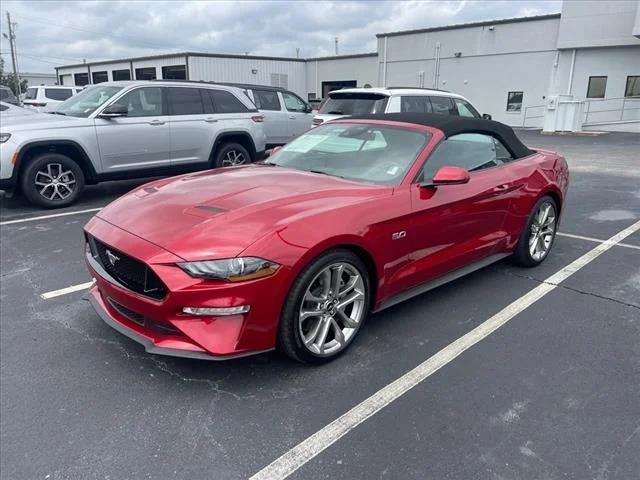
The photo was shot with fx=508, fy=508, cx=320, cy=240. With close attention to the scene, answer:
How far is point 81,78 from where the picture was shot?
47.6m

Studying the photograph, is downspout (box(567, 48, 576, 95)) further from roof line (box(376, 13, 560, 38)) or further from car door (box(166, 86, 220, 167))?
car door (box(166, 86, 220, 167))

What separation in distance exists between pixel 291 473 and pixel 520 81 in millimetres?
29762

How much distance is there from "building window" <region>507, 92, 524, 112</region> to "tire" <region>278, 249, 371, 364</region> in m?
28.3

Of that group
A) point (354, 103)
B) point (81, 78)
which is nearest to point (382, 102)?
point (354, 103)

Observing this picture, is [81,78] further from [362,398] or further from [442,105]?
[362,398]

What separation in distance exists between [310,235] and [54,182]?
585cm

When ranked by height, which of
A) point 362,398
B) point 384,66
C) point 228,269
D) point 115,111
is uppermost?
point 384,66

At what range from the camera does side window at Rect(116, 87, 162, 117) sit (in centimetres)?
786


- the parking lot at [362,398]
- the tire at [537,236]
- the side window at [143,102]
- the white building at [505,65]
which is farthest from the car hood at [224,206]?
the white building at [505,65]

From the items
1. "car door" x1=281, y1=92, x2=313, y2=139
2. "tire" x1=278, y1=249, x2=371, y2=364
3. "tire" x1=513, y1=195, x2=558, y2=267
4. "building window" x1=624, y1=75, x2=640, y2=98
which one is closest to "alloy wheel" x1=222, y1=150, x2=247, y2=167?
"car door" x1=281, y1=92, x2=313, y2=139

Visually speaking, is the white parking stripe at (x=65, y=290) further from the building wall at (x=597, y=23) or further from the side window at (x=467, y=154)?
the building wall at (x=597, y=23)

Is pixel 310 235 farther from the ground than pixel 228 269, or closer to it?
farther from the ground

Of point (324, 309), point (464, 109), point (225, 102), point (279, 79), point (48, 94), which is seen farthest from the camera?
point (279, 79)

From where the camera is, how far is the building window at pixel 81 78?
153 ft
